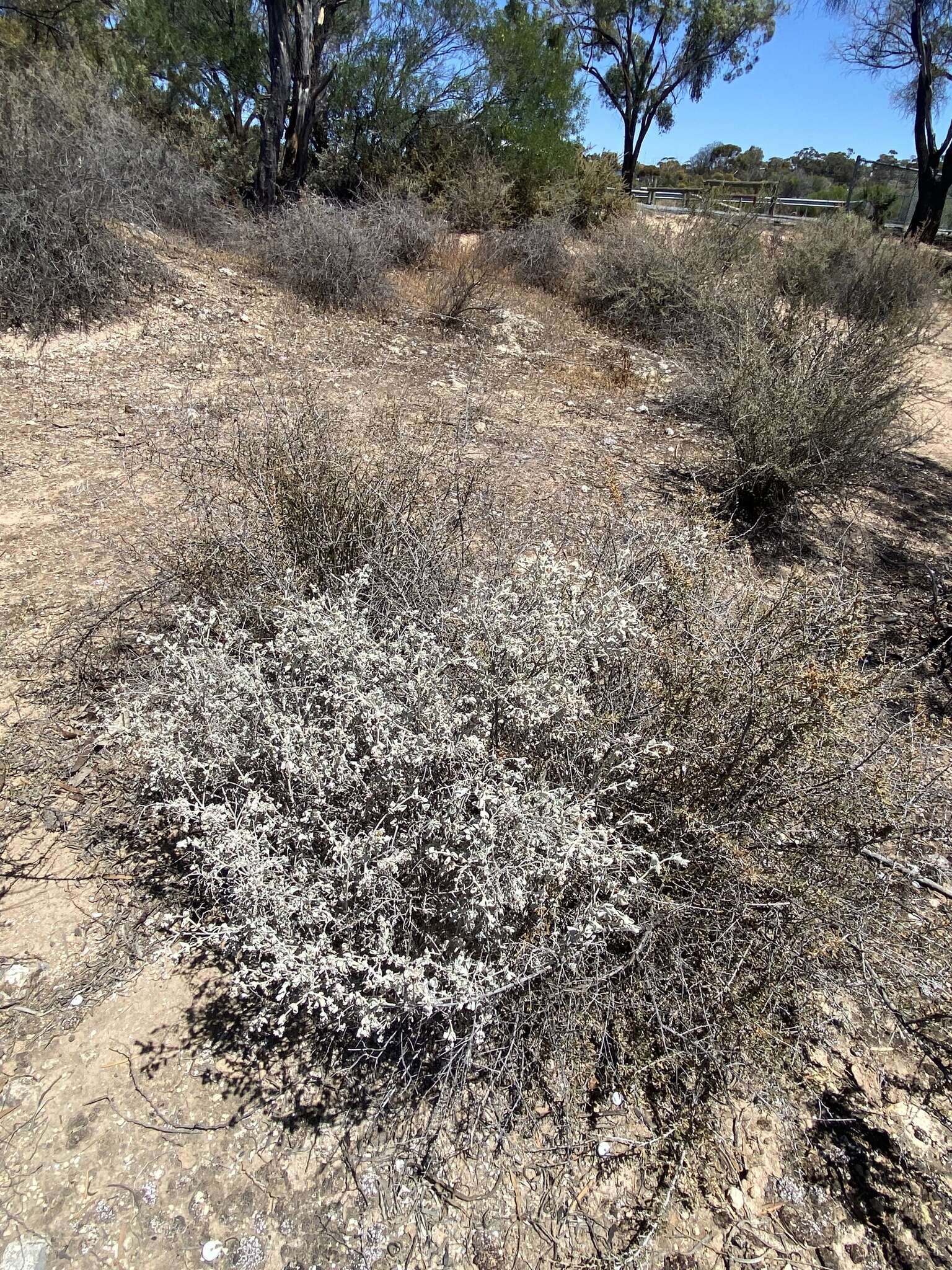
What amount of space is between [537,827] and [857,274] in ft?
33.6

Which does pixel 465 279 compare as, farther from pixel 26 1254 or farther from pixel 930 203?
pixel 930 203

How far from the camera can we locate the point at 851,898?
5.56ft

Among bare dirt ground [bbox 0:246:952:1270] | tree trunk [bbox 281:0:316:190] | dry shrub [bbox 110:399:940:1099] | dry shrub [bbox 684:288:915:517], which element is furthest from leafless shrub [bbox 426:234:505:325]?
dry shrub [bbox 110:399:940:1099]

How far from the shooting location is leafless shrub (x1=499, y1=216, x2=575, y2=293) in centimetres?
820

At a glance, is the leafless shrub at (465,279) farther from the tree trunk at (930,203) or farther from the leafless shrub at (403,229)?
the tree trunk at (930,203)

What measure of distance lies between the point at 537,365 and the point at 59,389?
398cm

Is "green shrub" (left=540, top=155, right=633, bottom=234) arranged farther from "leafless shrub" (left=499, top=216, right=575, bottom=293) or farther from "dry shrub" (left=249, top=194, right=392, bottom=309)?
"dry shrub" (left=249, top=194, right=392, bottom=309)

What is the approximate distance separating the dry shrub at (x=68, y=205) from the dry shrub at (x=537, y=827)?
479 centimetres

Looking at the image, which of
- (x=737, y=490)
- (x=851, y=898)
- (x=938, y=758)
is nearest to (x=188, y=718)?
(x=851, y=898)

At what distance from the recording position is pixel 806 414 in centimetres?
424

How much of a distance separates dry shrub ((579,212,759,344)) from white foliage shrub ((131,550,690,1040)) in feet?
20.8

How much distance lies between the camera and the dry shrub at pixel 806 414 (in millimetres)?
4246

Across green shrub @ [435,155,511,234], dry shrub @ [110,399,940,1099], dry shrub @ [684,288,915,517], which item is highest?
green shrub @ [435,155,511,234]

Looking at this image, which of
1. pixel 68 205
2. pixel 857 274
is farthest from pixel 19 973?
pixel 857 274
